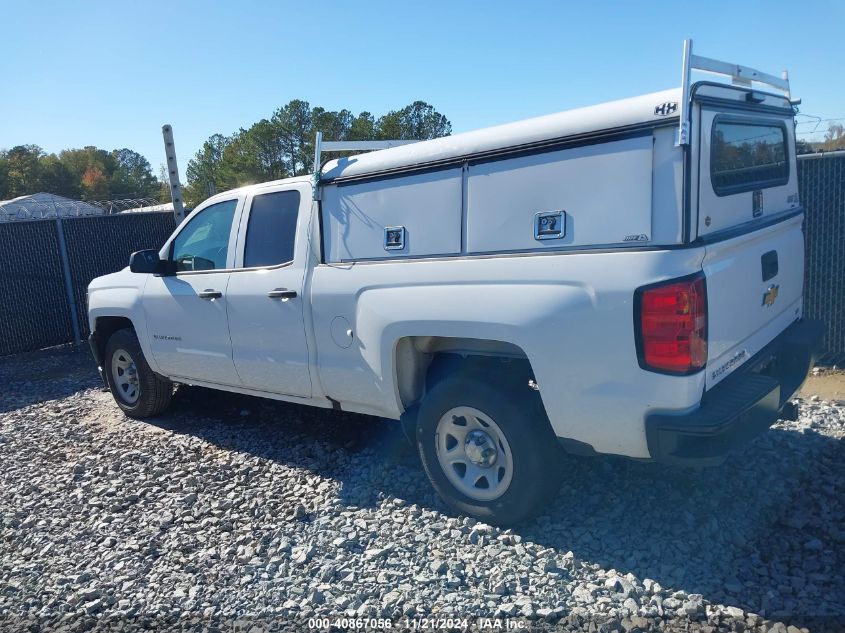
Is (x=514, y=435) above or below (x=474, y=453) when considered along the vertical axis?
above

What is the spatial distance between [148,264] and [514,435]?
3618 mm

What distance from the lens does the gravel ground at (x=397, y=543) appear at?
3.23m

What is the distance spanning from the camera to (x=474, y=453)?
12.8ft

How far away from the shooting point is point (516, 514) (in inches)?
149

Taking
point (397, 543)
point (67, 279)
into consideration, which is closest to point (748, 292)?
point (397, 543)

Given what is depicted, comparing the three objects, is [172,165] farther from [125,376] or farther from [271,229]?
[271,229]

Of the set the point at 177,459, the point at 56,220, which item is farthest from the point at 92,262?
the point at 177,459

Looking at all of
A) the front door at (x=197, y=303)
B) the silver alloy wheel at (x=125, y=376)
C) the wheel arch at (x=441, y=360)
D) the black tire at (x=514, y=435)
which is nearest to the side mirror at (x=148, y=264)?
the front door at (x=197, y=303)

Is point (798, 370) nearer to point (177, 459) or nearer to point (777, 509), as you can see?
point (777, 509)

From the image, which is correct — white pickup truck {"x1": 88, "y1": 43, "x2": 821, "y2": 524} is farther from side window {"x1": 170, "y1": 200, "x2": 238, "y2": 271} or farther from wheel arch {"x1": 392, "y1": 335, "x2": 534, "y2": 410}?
side window {"x1": 170, "y1": 200, "x2": 238, "y2": 271}

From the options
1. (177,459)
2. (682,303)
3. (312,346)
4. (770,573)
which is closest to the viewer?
(682,303)

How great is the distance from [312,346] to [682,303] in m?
2.49

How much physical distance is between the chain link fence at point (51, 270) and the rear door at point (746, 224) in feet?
33.8

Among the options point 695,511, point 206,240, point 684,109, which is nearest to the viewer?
point 684,109
